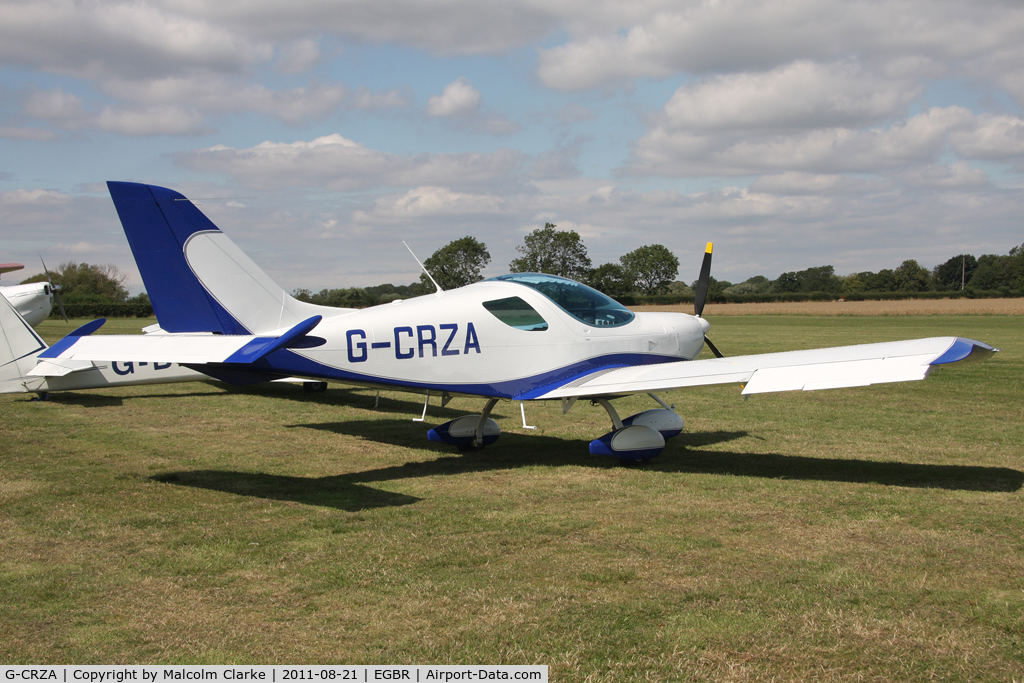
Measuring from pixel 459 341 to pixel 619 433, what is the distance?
2036 millimetres

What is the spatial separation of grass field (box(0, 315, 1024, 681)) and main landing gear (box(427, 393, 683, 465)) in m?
0.27

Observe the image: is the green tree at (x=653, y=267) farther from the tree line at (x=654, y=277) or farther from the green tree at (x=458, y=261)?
the green tree at (x=458, y=261)

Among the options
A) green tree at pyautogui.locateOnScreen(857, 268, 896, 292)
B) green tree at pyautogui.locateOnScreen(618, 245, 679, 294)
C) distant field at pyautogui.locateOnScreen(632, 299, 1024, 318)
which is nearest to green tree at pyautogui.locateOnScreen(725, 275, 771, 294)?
green tree at pyautogui.locateOnScreen(857, 268, 896, 292)

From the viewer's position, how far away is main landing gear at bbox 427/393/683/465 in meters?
8.11

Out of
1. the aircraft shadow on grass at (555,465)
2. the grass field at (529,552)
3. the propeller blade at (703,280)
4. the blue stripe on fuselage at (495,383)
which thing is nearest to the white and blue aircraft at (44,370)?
the grass field at (529,552)

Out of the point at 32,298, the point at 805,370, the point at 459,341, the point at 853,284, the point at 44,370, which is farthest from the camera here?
the point at 853,284

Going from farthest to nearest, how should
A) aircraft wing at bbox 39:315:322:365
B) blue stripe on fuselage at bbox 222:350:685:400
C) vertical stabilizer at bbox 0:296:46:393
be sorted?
vertical stabilizer at bbox 0:296:46:393
blue stripe on fuselage at bbox 222:350:685:400
aircraft wing at bbox 39:315:322:365

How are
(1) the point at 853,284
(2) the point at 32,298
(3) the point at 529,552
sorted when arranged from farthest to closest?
1. (1) the point at 853,284
2. (2) the point at 32,298
3. (3) the point at 529,552

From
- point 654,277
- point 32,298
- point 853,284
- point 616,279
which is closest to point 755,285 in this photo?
point 853,284

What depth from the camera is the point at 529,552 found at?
515 cm

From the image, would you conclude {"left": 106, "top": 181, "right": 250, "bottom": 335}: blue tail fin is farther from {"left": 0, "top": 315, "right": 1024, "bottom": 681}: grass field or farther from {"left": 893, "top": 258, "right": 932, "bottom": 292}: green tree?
{"left": 893, "top": 258, "right": 932, "bottom": 292}: green tree

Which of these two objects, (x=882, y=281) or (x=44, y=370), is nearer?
(x=44, y=370)

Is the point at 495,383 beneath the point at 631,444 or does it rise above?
above

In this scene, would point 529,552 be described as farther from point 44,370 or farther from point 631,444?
point 44,370
